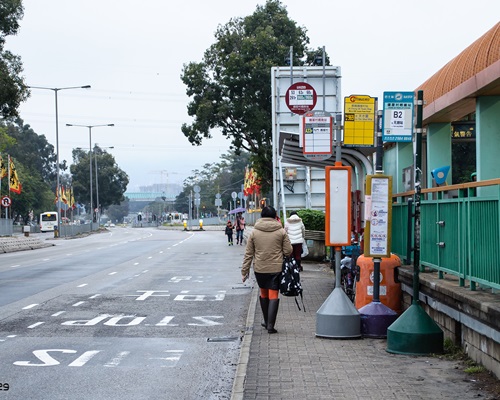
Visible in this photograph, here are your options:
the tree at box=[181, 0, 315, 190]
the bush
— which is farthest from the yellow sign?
the tree at box=[181, 0, 315, 190]

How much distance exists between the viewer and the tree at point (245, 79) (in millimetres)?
45219

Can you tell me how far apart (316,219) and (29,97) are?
1551cm

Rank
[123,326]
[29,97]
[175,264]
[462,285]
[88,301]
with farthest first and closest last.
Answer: [29,97], [175,264], [88,301], [123,326], [462,285]

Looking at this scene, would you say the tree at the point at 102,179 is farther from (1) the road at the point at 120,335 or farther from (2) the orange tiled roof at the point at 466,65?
(2) the orange tiled roof at the point at 466,65

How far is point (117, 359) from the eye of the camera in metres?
9.72

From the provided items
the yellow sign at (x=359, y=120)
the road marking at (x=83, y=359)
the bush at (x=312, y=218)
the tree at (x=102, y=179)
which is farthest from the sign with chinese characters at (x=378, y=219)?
the tree at (x=102, y=179)

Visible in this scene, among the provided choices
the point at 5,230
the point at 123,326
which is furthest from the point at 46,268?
the point at 5,230

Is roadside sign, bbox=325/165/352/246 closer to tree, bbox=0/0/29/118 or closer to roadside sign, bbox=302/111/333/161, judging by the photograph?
roadside sign, bbox=302/111/333/161

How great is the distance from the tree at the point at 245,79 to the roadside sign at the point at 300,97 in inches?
989

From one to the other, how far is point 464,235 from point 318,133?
341 centimetres

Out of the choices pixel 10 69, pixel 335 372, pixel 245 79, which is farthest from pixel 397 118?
pixel 245 79

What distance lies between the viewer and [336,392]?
7438 millimetres

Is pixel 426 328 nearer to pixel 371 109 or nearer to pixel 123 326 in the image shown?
pixel 371 109

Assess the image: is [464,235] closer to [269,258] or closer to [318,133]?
[269,258]
